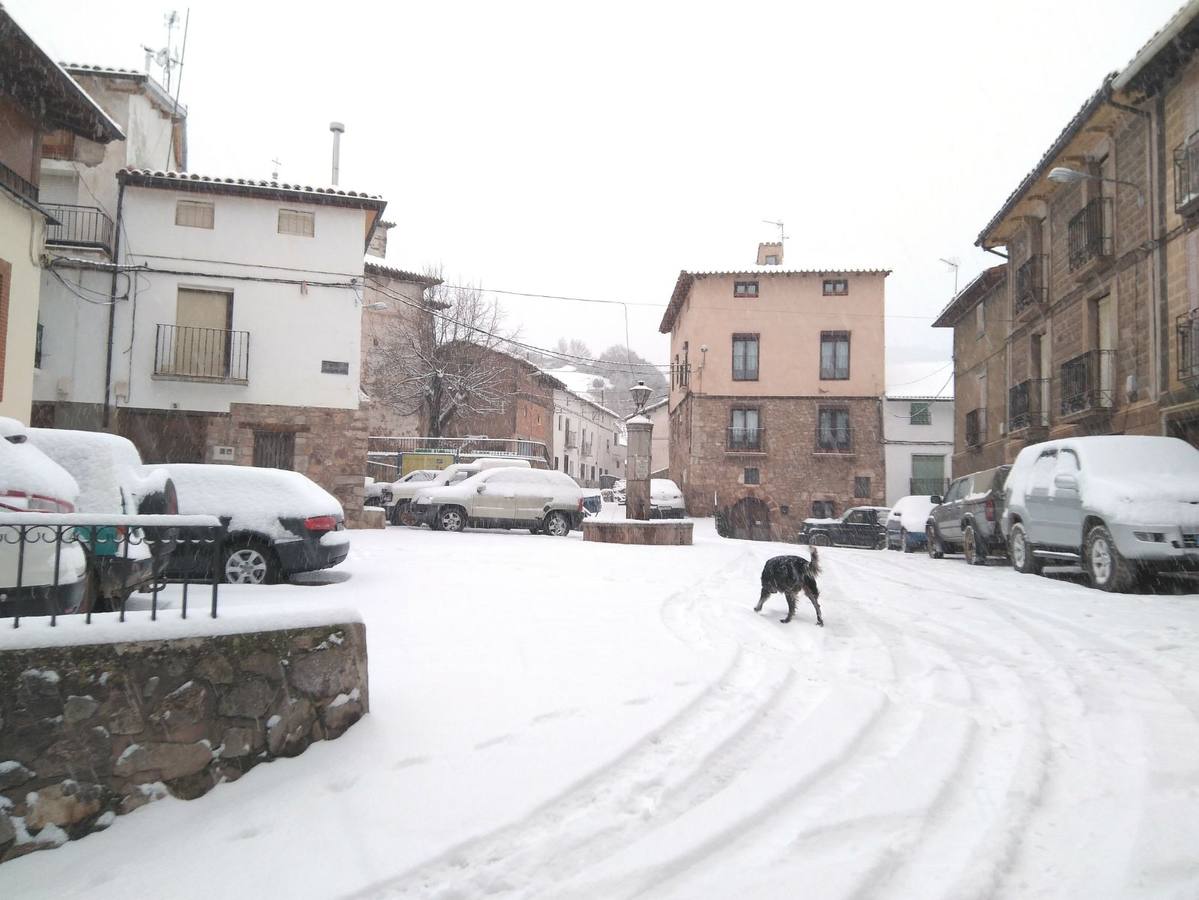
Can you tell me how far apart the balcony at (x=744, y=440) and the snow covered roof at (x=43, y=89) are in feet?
74.6

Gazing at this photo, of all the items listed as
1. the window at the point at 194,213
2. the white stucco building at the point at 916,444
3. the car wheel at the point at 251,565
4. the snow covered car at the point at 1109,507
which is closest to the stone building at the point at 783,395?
the white stucco building at the point at 916,444

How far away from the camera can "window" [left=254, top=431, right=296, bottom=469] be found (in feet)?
57.8

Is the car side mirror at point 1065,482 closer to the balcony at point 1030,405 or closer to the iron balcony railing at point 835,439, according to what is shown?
the balcony at point 1030,405

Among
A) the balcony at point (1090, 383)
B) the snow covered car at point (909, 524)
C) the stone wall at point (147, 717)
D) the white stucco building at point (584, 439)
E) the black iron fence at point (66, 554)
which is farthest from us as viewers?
the white stucco building at point (584, 439)

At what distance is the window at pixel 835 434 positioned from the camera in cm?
3134

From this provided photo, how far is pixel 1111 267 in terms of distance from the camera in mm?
15648

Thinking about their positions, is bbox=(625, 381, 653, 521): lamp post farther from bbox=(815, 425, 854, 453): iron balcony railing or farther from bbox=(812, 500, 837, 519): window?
bbox=(815, 425, 854, 453): iron balcony railing

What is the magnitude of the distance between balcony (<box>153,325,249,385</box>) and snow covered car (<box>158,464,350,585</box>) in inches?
393

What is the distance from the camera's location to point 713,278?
32094 mm

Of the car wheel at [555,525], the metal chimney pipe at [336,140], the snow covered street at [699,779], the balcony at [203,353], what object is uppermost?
the metal chimney pipe at [336,140]

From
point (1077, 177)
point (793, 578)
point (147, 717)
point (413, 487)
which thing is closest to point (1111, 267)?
point (1077, 177)

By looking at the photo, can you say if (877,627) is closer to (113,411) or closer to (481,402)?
(113,411)

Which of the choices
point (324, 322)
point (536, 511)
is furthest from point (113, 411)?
point (536, 511)

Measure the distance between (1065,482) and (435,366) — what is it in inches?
1057
